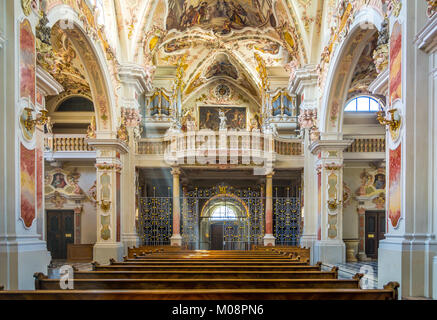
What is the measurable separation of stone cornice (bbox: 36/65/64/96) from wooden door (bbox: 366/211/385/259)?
1482 cm

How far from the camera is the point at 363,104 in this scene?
63.7ft

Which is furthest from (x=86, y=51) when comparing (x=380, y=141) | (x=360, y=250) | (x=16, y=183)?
(x=360, y=250)

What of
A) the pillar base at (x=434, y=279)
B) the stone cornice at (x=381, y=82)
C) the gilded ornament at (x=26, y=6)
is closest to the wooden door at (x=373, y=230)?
the stone cornice at (x=381, y=82)

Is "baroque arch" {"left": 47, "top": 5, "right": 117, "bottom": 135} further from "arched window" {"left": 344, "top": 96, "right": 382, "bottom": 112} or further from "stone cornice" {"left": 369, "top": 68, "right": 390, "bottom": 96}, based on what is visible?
"arched window" {"left": 344, "top": 96, "right": 382, "bottom": 112}

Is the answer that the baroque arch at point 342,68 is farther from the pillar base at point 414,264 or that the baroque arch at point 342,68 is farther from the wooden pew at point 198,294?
the wooden pew at point 198,294

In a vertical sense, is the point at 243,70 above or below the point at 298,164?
above

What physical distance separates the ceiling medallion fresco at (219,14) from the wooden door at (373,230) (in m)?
9.52

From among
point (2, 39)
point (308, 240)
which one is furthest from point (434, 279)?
point (308, 240)

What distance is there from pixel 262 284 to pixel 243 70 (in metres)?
18.6

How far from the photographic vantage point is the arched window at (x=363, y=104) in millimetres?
19344

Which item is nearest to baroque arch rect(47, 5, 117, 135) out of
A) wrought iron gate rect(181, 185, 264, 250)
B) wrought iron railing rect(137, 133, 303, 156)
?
wrought iron railing rect(137, 133, 303, 156)
